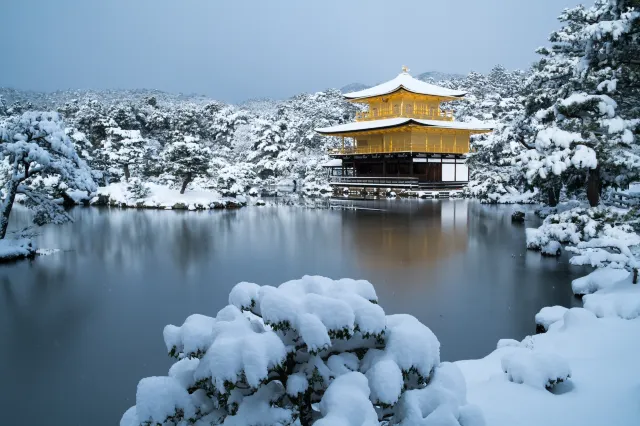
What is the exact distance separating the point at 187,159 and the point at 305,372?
20.2 m

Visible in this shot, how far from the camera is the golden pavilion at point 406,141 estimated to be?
2772 cm

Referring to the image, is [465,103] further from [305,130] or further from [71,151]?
[71,151]

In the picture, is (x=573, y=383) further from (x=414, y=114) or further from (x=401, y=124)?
(x=414, y=114)

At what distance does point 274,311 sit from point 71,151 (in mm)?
10131

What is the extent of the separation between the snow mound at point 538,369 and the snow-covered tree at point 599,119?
580 centimetres

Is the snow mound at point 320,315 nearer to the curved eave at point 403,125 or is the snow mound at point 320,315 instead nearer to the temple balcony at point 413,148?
the curved eave at point 403,125

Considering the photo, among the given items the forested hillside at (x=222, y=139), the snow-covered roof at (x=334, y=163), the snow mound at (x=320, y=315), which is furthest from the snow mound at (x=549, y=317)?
the snow-covered roof at (x=334, y=163)

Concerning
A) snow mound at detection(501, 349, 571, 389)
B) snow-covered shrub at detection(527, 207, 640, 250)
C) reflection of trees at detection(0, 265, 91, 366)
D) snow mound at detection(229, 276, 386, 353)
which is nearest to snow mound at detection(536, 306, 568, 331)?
snow mound at detection(501, 349, 571, 389)

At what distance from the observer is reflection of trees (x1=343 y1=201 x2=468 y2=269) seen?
409 inches

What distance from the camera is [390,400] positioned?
2150mm

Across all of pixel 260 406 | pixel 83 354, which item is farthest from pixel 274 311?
pixel 83 354

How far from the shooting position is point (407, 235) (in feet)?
44.3

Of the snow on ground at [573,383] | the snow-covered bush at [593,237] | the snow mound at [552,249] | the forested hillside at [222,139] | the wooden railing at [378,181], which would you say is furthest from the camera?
the wooden railing at [378,181]

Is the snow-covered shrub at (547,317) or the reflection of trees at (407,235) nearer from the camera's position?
the snow-covered shrub at (547,317)
